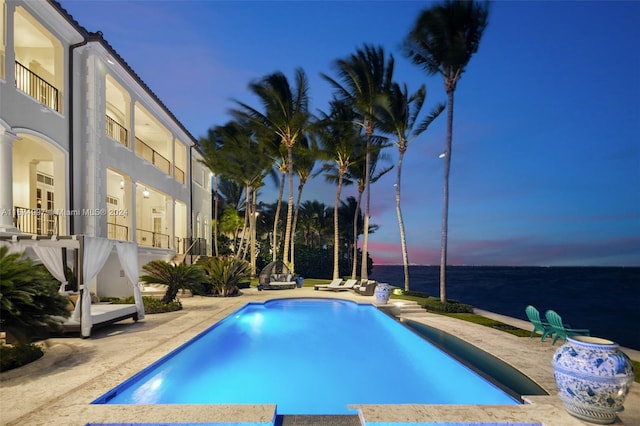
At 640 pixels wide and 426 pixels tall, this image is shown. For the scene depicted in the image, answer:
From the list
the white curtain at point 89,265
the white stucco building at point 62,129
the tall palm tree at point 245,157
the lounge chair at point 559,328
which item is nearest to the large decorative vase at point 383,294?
the lounge chair at point 559,328

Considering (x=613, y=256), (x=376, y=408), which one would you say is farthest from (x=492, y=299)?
(x=376, y=408)

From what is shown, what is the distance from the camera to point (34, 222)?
10.8m

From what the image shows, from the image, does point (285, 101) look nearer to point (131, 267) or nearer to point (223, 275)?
point (223, 275)

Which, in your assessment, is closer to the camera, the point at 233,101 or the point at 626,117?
the point at 233,101

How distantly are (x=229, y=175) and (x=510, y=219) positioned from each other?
35409mm

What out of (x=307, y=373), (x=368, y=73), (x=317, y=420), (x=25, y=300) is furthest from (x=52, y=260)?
Result: (x=368, y=73)

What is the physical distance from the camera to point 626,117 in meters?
39.8

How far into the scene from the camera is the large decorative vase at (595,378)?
339 cm

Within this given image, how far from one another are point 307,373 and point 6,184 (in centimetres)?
814

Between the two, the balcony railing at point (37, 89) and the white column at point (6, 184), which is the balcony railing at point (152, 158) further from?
the white column at point (6, 184)

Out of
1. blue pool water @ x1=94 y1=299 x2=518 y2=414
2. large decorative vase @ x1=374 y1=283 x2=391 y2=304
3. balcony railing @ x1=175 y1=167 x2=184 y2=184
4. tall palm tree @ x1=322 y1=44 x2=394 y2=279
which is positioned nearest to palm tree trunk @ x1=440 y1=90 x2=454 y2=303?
large decorative vase @ x1=374 y1=283 x2=391 y2=304

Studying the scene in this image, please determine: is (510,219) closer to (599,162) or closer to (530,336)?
(599,162)

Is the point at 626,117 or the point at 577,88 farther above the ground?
the point at 577,88

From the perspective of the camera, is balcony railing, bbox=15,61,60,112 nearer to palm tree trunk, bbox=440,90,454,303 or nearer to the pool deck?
the pool deck
